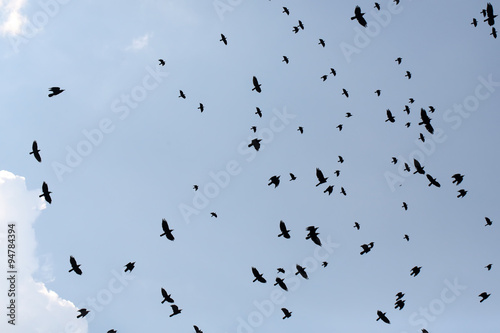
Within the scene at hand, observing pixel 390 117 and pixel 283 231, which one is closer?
pixel 283 231

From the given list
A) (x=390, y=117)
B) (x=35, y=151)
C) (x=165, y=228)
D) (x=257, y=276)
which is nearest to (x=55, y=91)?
(x=35, y=151)

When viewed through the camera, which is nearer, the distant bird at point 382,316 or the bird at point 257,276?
the bird at point 257,276

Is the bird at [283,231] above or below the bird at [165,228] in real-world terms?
below

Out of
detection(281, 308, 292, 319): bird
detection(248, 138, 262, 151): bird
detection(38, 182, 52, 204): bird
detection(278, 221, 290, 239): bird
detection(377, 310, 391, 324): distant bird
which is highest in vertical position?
detection(38, 182, 52, 204): bird

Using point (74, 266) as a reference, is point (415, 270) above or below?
below

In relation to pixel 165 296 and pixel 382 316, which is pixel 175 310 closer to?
pixel 165 296

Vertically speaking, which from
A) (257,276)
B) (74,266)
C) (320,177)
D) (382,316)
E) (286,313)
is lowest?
(382,316)

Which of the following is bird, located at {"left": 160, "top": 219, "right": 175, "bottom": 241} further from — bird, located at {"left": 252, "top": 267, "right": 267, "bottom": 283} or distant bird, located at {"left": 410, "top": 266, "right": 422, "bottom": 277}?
distant bird, located at {"left": 410, "top": 266, "right": 422, "bottom": 277}

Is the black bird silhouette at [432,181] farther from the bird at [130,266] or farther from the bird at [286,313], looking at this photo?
the bird at [130,266]

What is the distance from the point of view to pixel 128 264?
26844mm

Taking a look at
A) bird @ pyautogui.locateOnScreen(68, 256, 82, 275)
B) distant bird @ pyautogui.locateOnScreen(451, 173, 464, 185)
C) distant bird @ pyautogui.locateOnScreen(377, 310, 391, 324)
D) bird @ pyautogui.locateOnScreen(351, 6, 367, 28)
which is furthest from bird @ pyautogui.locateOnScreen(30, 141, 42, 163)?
distant bird @ pyautogui.locateOnScreen(451, 173, 464, 185)

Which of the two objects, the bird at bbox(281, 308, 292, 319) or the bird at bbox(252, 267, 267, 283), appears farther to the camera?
the bird at bbox(281, 308, 292, 319)

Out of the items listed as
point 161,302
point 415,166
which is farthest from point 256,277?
point 415,166

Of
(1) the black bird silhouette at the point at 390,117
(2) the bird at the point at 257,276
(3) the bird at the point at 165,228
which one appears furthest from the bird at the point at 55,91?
(1) the black bird silhouette at the point at 390,117
